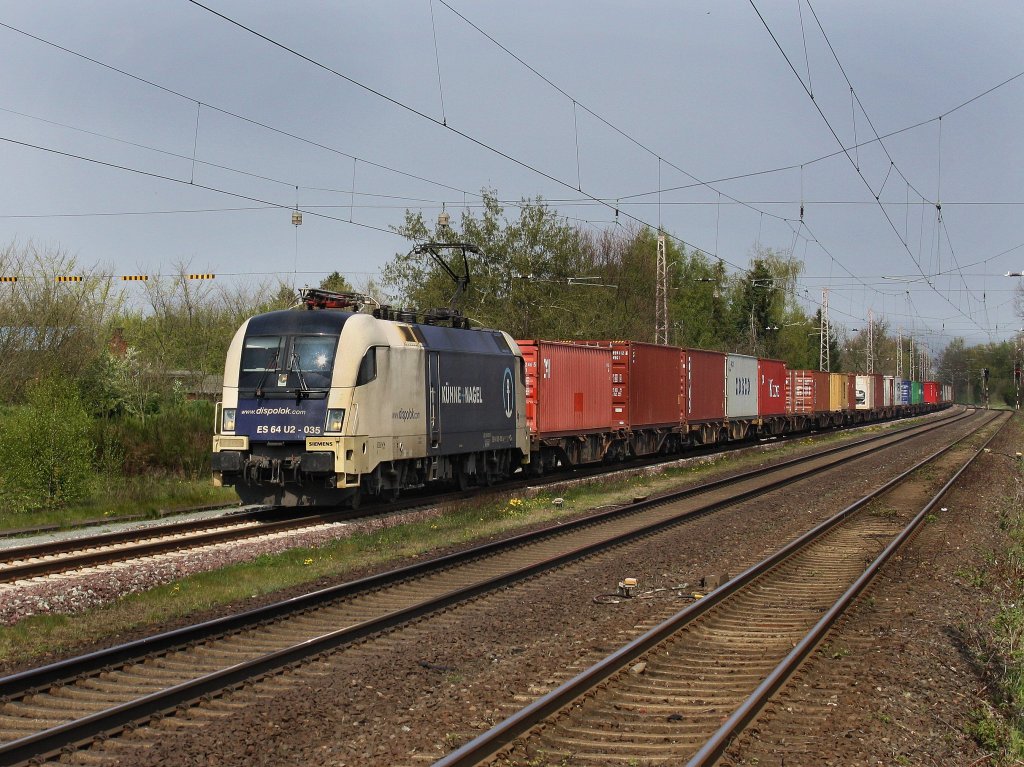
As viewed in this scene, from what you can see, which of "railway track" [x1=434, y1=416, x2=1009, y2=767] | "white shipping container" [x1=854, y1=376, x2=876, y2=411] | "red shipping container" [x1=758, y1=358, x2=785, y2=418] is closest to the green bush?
"railway track" [x1=434, y1=416, x2=1009, y2=767]

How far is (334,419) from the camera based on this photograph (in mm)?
15562

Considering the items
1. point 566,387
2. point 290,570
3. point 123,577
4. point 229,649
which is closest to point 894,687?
point 229,649

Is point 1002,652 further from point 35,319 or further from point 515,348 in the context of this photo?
point 35,319

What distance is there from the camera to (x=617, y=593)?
11102 mm

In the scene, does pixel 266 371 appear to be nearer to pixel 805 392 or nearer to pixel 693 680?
pixel 693 680

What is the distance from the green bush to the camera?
696 inches

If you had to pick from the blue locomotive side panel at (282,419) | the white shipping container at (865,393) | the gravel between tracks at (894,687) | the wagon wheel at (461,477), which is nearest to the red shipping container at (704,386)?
the wagon wheel at (461,477)

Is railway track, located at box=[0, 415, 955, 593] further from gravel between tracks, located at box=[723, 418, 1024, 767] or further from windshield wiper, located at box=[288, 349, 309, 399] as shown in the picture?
gravel between tracks, located at box=[723, 418, 1024, 767]

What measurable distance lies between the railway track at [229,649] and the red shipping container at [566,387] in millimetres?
8681

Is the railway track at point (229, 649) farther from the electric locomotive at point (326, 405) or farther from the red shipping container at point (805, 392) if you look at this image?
the red shipping container at point (805, 392)

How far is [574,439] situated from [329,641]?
56.8 feet

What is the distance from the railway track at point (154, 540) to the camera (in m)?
11.6

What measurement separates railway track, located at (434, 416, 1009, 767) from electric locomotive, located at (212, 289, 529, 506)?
266 inches

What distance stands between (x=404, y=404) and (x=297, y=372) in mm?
2021
